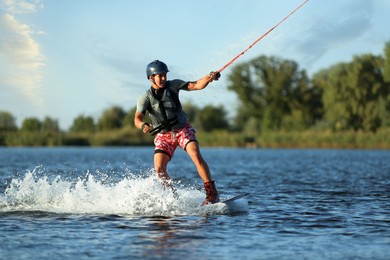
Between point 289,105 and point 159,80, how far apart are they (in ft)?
281

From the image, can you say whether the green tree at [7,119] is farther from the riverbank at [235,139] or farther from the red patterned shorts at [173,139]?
the red patterned shorts at [173,139]

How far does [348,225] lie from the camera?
10.1 meters

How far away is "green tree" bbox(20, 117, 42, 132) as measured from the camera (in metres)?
91.2

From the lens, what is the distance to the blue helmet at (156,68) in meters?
10.9

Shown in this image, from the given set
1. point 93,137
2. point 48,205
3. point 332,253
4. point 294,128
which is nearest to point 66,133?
point 93,137

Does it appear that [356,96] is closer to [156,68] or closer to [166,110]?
[166,110]

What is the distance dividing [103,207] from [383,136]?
53.2 m

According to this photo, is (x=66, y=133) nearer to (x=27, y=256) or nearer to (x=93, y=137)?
(x=93, y=137)

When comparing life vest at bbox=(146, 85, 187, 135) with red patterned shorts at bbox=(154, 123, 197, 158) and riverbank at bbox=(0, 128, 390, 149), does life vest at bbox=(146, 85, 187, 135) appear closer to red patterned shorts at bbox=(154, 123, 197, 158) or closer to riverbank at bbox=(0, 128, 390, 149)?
red patterned shorts at bbox=(154, 123, 197, 158)

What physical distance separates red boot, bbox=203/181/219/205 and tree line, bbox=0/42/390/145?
62.5 m

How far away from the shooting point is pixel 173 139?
440 inches

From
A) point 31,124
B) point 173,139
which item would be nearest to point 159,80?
point 173,139

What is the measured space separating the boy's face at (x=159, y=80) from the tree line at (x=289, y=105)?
6290cm

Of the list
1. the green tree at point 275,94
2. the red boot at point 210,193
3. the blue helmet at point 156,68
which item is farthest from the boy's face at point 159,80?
the green tree at point 275,94
